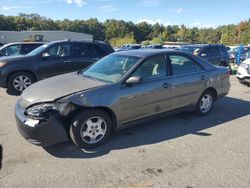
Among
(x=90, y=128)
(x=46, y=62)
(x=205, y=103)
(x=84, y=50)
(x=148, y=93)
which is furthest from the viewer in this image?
(x=84, y=50)

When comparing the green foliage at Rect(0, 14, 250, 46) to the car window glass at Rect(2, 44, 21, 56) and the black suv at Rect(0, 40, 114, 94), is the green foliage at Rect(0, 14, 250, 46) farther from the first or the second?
the black suv at Rect(0, 40, 114, 94)

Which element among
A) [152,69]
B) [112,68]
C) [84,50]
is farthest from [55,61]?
[152,69]

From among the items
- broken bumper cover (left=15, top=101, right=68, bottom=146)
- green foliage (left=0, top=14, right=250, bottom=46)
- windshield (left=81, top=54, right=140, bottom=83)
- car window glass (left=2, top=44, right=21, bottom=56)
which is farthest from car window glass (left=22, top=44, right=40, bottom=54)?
green foliage (left=0, top=14, right=250, bottom=46)

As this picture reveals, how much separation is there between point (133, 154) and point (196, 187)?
1.15 meters

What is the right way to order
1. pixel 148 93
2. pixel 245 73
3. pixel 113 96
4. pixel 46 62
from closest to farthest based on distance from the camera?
pixel 113 96
pixel 148 93
pixel 46 62
pixel 245 73

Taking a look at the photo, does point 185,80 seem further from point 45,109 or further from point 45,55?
point 45,55

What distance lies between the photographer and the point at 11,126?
17.5 feet

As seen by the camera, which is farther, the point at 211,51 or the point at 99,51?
the point at 211,51

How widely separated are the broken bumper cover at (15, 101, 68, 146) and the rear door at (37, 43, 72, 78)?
177 inches

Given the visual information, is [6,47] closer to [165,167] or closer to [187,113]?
[187,113]

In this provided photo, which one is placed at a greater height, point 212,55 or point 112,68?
point 112,68

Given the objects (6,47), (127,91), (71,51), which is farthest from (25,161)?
(6,47)

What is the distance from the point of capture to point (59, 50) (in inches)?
346

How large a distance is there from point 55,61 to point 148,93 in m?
4.63
